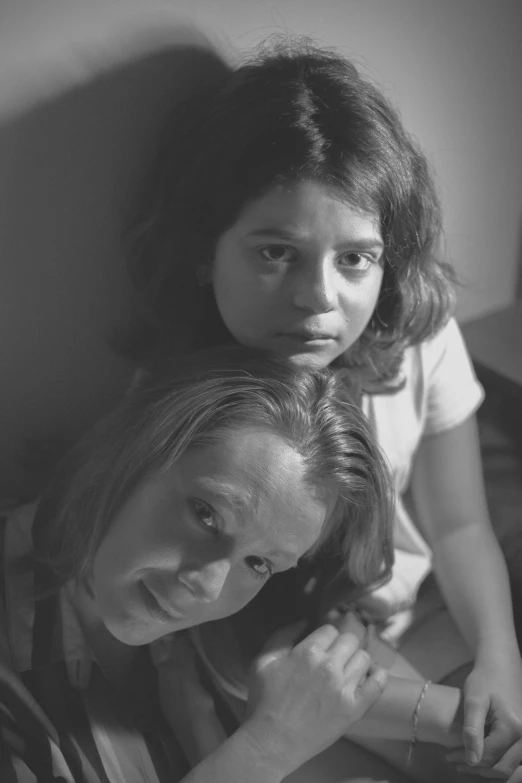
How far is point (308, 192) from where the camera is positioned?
0.67m

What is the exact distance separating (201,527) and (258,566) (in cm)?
7

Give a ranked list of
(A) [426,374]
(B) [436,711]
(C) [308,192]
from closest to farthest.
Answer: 1. (C) [308,192]
2. (B) [436,711]
3. (A) [426,374]

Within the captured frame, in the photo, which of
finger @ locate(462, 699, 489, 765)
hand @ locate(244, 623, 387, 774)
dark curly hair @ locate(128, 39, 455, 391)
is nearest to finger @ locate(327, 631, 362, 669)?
hand @ locate(244, 623, 387, 774)

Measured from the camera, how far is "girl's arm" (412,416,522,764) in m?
0.81

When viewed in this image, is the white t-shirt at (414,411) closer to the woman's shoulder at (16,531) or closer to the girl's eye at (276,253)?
the girl's eye at (276,253)

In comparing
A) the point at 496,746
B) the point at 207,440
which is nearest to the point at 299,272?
the point at 207,440

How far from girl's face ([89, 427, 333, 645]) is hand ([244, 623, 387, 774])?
0.11 meters

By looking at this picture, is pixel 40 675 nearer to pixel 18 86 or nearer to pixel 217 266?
pixel 217 266

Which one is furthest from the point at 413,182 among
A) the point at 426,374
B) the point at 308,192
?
the point at 426,374

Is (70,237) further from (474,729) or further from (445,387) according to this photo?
(474,729)

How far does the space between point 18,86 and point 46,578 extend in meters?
0.43

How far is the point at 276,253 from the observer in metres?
0.69

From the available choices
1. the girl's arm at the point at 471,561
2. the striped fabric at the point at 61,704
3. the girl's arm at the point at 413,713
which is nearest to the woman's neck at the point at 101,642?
the striped fabric at the point at 61,704

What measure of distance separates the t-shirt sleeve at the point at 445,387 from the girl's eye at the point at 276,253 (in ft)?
0.91
